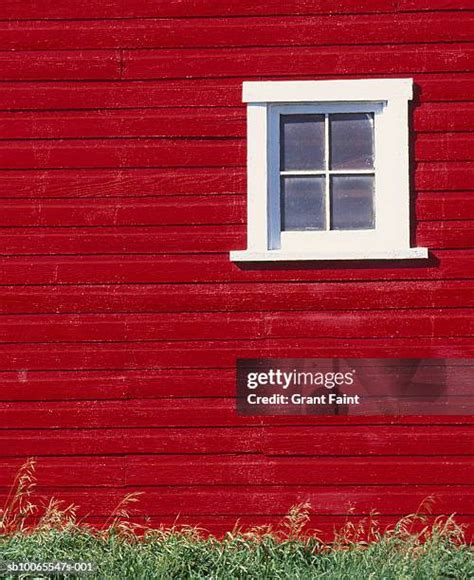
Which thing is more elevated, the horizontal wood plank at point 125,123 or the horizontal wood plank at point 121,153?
the horizontal wood plank at point 125,123

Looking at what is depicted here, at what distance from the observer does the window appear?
6.96 metres

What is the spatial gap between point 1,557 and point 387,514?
2.60 metres

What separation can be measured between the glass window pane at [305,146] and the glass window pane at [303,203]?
107 millimetres

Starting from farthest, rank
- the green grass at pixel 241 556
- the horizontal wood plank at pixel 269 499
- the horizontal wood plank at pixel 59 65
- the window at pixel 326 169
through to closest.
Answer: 1. the horizontal wood plank at pixel 59 65
2. the window at pixel 326 169
3. the horizontal wood plank at pixel 269 499
4. the green grass at pixel 241 556

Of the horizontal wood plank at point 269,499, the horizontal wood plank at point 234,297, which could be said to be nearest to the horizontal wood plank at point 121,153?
the horizontal wood plank at point 234,297

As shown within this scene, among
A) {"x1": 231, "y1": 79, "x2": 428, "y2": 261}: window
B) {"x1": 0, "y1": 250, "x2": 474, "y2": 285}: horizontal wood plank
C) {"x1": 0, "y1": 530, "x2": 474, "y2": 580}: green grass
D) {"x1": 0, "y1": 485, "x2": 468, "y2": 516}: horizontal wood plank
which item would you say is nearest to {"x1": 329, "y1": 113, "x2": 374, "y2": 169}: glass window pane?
{"x1": 231, "y1": 79, "x2": 428, "y2": 261}: window

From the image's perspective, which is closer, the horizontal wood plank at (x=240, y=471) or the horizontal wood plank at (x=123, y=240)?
the horizontal wood plank at (x=240, y=471)

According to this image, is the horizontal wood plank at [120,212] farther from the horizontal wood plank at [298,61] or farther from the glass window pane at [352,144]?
the horizontal wood plank at [298,61]

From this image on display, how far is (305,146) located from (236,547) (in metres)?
2.84

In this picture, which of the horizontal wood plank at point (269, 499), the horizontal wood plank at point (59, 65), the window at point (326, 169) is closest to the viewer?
the horizontal wood plank at point (269, 499)

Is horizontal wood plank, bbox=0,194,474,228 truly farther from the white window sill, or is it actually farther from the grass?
the grass

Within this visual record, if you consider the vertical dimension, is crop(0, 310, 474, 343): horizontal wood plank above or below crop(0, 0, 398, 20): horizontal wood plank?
below

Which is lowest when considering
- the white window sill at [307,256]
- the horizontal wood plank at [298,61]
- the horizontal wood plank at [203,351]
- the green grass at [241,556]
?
the green grass at [241,556]

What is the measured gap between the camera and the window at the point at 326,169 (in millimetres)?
6965
